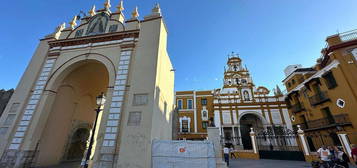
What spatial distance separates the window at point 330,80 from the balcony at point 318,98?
1.01 meters

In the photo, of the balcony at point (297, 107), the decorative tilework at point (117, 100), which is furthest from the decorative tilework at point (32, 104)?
the balcony at point (297, 107)

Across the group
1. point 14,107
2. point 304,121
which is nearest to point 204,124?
point 304,121

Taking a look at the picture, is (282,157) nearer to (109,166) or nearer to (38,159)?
(109,166)

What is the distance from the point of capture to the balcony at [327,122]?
11561 mm

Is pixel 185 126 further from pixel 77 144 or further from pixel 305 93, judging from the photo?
pixel 305 93

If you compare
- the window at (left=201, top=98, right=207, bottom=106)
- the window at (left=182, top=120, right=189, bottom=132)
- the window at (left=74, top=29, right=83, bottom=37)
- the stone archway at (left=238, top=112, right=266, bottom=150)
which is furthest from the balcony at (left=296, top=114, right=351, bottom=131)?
the window at (left=74, top=29, right=83, bottom=37)

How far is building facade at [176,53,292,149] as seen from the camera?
1911 cm

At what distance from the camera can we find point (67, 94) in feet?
31.5

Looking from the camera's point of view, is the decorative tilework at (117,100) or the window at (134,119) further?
the decorative tilework at (117,100)

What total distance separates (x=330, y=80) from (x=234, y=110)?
1025 cm

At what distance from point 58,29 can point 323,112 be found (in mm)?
24633

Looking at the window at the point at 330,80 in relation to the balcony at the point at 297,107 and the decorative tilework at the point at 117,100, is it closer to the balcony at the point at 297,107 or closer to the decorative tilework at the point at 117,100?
the balcony at the point at 297,107

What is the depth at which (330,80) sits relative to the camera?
1316 cm

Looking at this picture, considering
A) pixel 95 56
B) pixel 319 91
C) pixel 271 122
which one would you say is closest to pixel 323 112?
pixel 319 91
